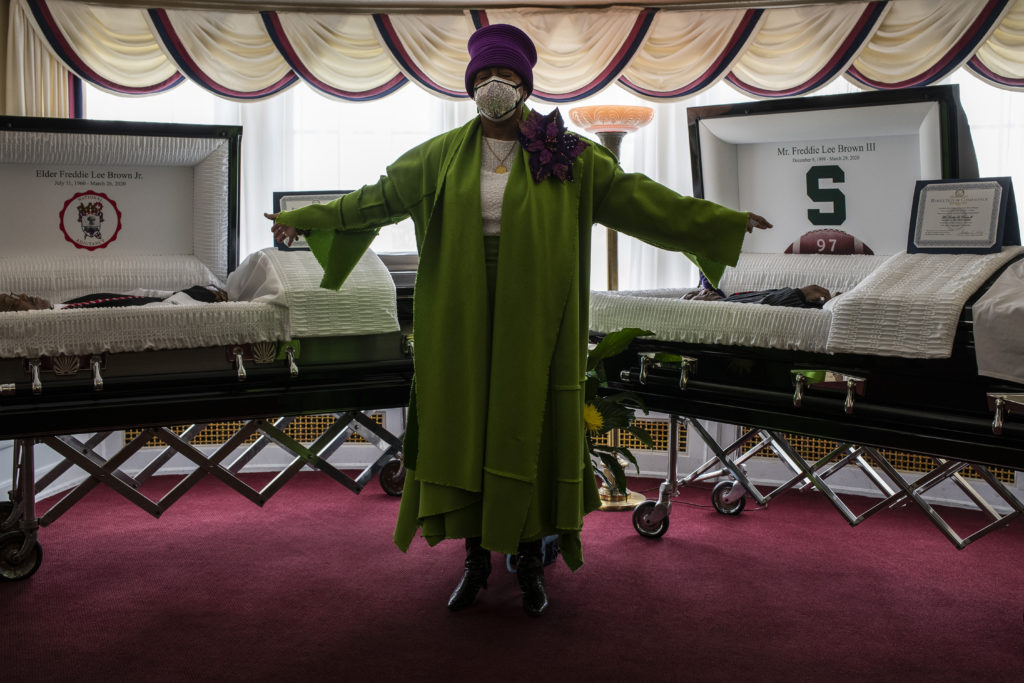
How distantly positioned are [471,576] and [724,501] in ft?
4.59

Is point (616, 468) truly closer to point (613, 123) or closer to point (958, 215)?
point (958, 215)

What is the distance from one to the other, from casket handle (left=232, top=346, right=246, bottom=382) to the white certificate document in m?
2.04

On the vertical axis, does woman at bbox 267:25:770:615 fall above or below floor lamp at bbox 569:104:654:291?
below

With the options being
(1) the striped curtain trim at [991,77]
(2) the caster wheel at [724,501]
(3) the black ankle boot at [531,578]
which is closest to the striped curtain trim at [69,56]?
(3) the black ankle boot at [531,578]

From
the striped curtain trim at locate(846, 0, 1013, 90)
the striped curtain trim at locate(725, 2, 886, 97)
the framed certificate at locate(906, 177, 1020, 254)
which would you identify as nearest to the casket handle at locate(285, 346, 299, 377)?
the framed certificate at locate(906, 177, 1020, 254)

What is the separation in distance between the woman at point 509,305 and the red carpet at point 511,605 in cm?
30

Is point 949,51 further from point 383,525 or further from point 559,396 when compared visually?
point 383,525

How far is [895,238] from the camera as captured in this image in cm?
322

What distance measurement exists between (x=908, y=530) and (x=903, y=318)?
1.47 meters

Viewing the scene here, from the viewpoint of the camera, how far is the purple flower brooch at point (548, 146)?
225 cm

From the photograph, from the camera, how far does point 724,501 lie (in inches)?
141

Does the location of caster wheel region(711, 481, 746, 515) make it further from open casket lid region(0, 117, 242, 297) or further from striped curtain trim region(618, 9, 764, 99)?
open casket lid region(0, 117, 242, 297)

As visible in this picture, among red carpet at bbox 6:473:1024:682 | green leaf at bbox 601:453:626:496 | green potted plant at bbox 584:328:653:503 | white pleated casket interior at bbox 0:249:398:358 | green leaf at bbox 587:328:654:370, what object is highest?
white pleated casket interior at bbox 0:249:398:358

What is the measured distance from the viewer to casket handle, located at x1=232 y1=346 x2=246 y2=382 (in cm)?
268
